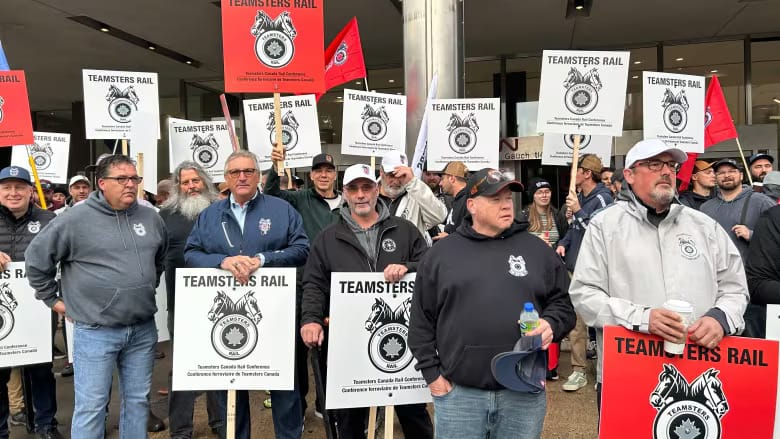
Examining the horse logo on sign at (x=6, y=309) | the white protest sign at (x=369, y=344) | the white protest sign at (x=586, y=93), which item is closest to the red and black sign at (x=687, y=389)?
the white protest sign at (x=369, y=344)

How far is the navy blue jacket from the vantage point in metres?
3.97

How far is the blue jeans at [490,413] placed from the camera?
2.79 m

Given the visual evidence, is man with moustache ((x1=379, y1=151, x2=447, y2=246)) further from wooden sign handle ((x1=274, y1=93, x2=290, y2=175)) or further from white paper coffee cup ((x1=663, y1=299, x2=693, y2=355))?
white paper coffee cup ((x1=663, y1=299, x2=693, y2=355))

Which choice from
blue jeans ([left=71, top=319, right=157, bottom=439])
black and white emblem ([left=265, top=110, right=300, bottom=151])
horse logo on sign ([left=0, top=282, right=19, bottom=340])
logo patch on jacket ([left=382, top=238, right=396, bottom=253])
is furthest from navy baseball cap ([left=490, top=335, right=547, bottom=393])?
black and white emblem ([left=265, top=110, right=300, bottom=151])

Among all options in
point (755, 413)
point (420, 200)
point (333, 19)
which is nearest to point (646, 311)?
point (755, 413)

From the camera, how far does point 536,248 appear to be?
9.53ft

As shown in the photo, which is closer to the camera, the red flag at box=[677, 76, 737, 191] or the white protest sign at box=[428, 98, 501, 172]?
the white protest sign at box=[428, 98, 501, 172]

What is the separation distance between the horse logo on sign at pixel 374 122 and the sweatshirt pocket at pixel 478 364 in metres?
4.27

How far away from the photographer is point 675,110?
20.6ft

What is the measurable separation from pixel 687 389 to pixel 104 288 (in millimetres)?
3318

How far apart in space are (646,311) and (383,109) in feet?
15.0

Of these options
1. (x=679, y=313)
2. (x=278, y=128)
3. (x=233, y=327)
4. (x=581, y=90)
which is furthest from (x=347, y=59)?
(x=679, y=313)

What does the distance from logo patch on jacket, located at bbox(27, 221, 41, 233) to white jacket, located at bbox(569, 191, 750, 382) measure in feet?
Answer: 14.4

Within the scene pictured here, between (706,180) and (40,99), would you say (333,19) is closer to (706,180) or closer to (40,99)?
(706,180)
